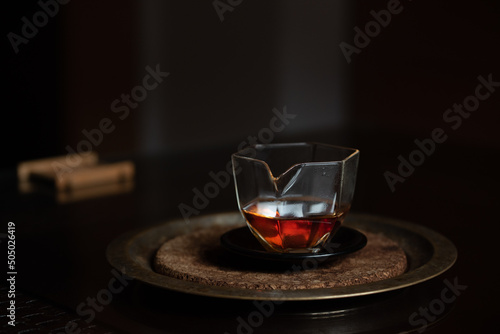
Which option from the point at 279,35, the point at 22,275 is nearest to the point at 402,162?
the point at 22,275

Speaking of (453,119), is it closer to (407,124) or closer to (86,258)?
(407,124)

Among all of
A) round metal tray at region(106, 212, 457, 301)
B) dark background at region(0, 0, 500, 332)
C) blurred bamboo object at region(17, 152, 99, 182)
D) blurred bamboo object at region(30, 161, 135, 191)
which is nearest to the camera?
round metal tray at region(106, 212, 457, 301)

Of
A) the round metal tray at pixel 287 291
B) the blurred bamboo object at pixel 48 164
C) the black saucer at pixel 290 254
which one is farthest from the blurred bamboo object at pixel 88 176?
the black saucer at pixel 290 254

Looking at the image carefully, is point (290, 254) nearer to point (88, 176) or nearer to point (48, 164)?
point (88, 176)

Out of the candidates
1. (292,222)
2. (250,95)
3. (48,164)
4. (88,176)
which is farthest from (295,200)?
(250,95)

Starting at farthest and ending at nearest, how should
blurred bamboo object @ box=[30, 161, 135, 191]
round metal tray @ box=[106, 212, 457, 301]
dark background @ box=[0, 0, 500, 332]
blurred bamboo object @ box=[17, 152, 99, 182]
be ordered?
blurred bamboo object @ box=[17, 152, 99, 182], blurred bamboo object @ box=[30, 161, 135, 191], dark background @ box=[0, 0, 500, 332], round metal tray @ box=[106, 212, 457, 301]

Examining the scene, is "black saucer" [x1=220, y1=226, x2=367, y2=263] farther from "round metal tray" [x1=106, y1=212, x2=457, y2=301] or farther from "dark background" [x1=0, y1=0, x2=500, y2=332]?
"dark background" [x1=0, y1=0, x2=500, y2=332]

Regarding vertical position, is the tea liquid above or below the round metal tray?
above

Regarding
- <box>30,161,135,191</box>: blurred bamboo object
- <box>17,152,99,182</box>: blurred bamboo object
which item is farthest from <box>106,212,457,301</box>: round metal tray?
<box>17,152,99,182</box>: blurred bamboo object
